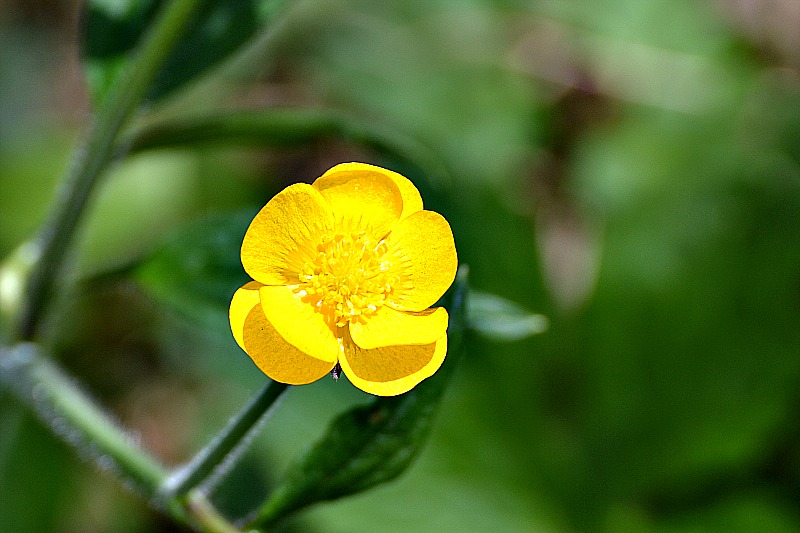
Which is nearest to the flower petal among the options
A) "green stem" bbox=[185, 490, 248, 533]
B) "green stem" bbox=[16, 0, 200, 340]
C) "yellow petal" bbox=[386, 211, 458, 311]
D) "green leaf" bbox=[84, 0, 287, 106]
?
"yellow petal" bbox=[386, 211, 458, 311]

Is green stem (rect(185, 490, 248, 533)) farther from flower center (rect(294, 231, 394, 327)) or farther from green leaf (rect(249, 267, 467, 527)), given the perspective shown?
flower center (rect(294, 231, 394, 327))

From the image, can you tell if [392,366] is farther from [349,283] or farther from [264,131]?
[264,131]

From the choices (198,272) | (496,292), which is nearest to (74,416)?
(198,272)

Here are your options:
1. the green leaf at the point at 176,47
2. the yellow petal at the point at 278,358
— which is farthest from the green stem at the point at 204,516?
the green leaf at the point at 176,47

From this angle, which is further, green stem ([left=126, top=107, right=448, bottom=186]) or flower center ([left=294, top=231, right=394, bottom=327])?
green stem ([left=126, top=107, right=448, bottom=186])

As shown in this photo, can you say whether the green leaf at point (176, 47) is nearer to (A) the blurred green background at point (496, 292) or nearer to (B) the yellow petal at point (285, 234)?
(A) the blurred green background at point (496, 292)

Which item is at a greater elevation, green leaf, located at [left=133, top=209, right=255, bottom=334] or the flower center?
the flower center

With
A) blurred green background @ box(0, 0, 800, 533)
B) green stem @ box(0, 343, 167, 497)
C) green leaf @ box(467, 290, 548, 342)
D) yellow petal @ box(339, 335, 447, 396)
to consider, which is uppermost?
yellow petal @ box(339, 335, 447, 396)
